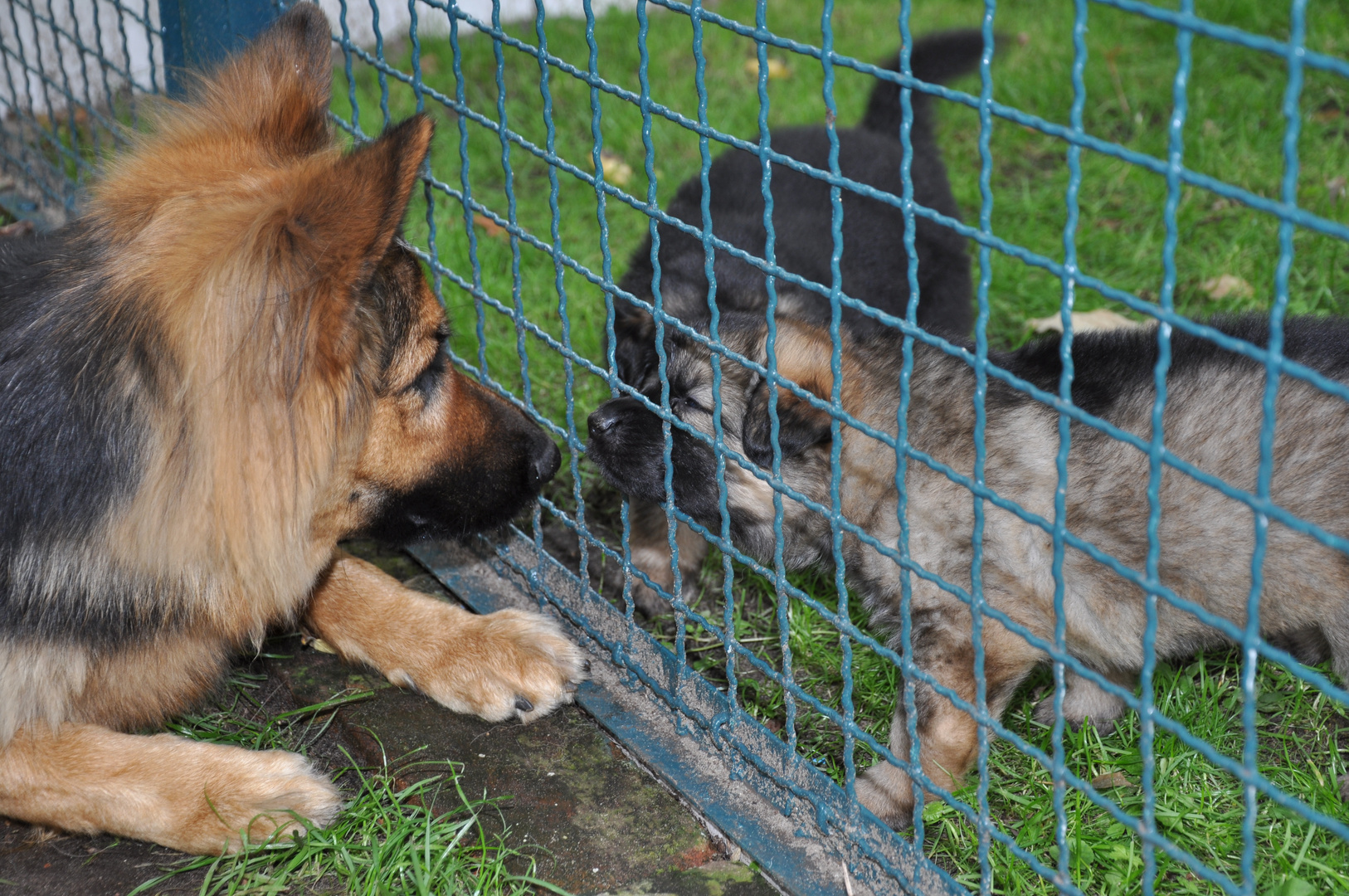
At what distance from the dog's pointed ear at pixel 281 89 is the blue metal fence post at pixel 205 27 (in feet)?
1.79

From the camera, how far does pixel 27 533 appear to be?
71.3 inches

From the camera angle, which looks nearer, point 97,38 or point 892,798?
point 892,798

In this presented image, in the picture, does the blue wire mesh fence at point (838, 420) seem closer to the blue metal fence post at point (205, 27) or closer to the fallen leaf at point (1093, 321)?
the blue metal fence post at point (205, 27)

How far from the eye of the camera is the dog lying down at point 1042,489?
6.97ft

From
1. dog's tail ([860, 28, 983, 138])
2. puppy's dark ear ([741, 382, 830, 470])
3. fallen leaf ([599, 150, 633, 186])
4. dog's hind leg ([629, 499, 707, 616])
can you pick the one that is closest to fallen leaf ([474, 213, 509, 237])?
fallen leaf ([599, 150, 633, 186])

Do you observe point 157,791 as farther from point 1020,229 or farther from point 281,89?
point 1020,229

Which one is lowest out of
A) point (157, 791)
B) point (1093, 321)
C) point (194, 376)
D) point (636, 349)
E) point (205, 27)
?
point (157, 791)

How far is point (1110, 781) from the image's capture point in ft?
6.98

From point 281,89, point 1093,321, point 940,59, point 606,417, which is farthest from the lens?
point 940,59

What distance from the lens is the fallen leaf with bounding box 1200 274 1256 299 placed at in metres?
3.52

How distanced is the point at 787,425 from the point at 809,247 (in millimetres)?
1008

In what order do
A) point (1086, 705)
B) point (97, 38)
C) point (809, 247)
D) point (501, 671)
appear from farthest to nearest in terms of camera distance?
point (97, 38) → point (809, 247) → point (1086, 705) → point (501, 671)

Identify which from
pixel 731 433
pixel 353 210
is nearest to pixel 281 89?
pixel 353 210

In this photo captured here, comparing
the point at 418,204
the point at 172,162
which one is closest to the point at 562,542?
the point at 172,162
